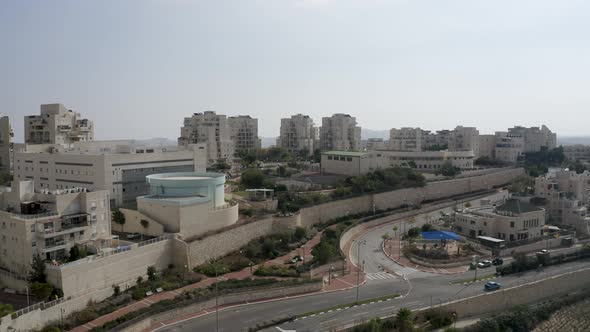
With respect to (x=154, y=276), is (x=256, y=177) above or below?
above

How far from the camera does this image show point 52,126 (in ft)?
182

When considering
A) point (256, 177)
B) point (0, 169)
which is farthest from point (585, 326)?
point (0, 169)

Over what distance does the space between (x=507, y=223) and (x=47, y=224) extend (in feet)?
108

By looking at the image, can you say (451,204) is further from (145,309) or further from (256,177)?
(145,309)

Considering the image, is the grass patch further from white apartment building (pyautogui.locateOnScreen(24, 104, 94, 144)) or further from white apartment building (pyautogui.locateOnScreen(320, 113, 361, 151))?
white apartment building (pyautogui.locateOnScreen(320, 113, 361, 151))

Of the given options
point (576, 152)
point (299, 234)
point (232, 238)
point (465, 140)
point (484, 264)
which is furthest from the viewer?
point (576, 152)

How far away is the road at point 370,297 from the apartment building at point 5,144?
148 ft

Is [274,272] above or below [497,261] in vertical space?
above

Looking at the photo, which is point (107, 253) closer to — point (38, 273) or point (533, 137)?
point (38, 273)

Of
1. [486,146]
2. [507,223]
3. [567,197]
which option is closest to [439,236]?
[507,223]

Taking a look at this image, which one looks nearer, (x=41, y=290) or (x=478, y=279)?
(x=41, y=290)

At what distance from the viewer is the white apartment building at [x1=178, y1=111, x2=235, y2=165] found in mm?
71188

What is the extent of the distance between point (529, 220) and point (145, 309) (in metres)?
30.9

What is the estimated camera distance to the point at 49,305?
22.9 m
